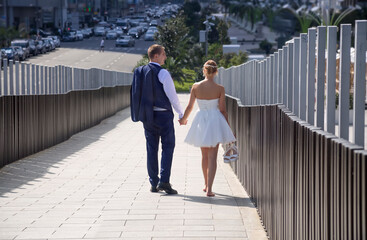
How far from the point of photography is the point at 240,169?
11820 millimetres

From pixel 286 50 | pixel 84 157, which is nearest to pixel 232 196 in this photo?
pixel 286 50

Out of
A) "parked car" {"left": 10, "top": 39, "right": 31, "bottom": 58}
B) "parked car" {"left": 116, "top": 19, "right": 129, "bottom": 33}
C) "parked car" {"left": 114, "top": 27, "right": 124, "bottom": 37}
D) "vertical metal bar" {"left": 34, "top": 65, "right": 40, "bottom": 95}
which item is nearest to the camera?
"vertical metal bar" {"left": 34, "top": 65, "right": 40, "bottom": 95}

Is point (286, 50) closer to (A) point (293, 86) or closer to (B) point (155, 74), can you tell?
(A) point (293, 86)

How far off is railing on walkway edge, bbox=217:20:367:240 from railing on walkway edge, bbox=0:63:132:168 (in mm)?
5150

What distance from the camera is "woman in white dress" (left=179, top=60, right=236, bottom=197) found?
9.95m

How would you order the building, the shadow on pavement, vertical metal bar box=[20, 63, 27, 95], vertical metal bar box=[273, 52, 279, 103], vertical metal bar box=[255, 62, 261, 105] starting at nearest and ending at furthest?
vertical metal bar box=[273, 52, 279, 103] < vertical metal bar box=[255, 62, 261, 105] < the shadow on pavement < vertical metal bar box=[20, 63, 27, 95] < the building

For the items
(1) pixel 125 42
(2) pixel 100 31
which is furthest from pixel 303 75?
(2) pixel 100 31

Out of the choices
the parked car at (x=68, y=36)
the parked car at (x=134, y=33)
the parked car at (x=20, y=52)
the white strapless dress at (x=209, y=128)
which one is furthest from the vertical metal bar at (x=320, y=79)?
the parked car at (x=134, y=33)

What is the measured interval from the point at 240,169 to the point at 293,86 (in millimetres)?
5143

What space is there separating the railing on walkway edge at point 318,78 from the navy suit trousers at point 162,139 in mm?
1141

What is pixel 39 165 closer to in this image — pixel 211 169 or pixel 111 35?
pixel 211 169

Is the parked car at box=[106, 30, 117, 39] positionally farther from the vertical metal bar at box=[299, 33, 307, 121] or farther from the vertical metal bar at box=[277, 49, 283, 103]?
the vertical metal bar at box=[299, 33, 307, 121]

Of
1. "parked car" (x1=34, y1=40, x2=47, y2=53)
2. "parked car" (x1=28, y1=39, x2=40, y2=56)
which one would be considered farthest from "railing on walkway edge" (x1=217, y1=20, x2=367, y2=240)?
"parked car" (x1=34, y1=40, x2=47, y2=53)

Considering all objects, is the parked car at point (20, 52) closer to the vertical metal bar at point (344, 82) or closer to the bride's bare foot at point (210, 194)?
the bride's bare foot at point (210, 194)
